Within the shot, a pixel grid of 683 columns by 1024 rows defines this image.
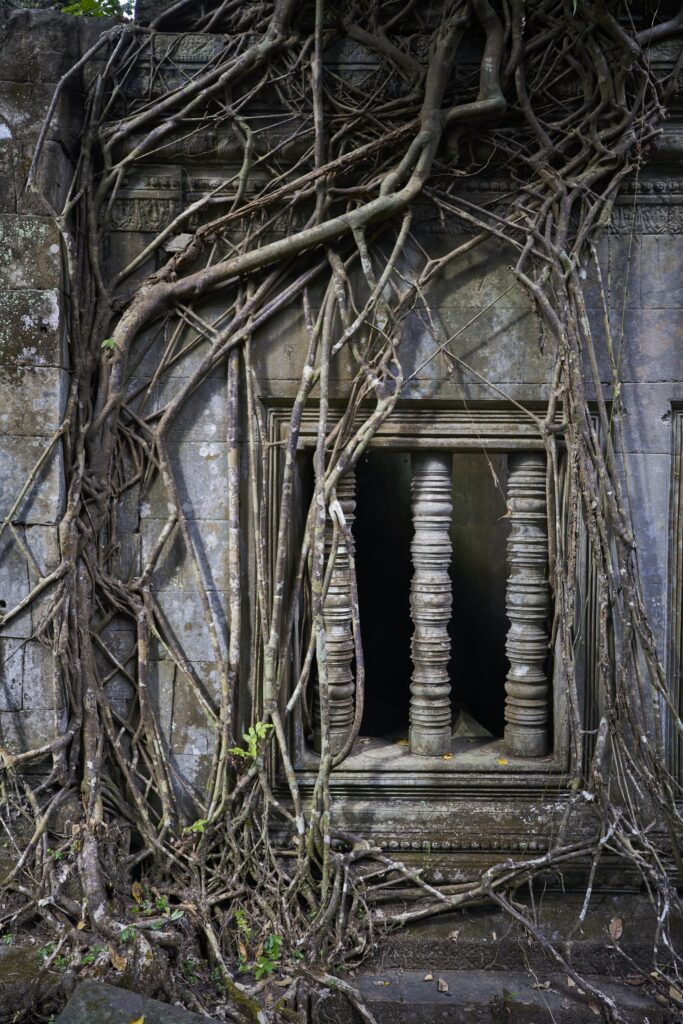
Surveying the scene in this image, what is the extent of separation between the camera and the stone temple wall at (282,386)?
3668 mm

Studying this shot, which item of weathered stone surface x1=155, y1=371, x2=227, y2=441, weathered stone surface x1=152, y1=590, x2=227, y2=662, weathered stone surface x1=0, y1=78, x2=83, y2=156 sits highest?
weathered stone surface x1=0, y1=78, x2=83, y2=156

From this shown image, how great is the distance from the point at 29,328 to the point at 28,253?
342 millimetres

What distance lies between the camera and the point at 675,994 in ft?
11.1

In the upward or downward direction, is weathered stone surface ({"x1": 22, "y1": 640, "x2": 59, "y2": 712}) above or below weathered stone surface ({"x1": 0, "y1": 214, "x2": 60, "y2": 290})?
below

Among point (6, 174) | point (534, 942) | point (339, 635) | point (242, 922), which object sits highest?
point (6, 174)

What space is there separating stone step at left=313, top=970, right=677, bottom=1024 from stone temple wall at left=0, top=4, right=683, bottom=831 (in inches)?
48.2

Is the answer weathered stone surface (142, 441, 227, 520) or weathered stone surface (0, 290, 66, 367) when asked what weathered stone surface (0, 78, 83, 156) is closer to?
weathered stone surface (0, 290, 66, 367)

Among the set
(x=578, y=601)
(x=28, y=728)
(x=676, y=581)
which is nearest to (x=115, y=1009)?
(x=28, y=728)

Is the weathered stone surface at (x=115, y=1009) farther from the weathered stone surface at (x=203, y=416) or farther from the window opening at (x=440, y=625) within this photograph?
the weathered stone surface at (x=203, y=416)

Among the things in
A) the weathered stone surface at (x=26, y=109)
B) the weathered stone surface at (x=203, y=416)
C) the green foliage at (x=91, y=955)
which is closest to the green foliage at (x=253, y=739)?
the green foliage at (x=91, y=955)

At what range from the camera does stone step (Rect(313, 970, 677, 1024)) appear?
3.27 meters

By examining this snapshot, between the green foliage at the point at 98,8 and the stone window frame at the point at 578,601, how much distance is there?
230 centimetres

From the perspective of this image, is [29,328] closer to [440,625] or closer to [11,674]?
[11,674]

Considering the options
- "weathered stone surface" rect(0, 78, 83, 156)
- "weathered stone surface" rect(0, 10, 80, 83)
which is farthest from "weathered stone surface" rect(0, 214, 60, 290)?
"weathered stone surface" rect(0, 10, 80, 83)
